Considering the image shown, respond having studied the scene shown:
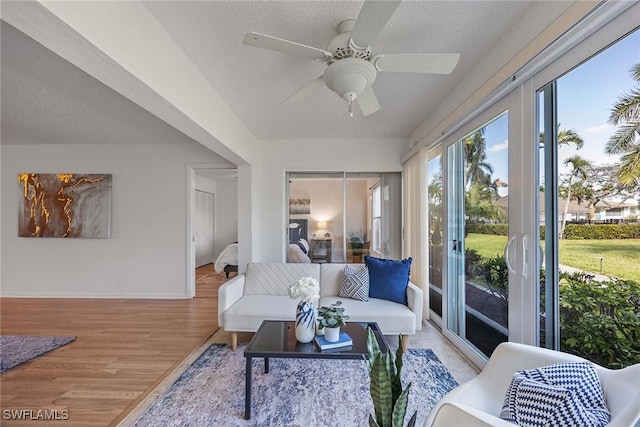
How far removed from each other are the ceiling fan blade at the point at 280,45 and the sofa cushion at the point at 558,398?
1696 mm

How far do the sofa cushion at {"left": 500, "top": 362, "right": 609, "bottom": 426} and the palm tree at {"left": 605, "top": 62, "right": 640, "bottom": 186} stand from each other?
→ 823 mm

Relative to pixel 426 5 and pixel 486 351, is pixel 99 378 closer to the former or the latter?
pixel 486 351

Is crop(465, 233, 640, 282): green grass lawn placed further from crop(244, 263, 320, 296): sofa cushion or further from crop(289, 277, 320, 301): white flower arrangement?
crop(244, 263, 320, 296): sofa cushion

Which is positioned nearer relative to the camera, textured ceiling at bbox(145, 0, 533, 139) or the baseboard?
textured ceiling at bbox(145, 0, 533, 139)

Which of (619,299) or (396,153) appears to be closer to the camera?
(619,299)

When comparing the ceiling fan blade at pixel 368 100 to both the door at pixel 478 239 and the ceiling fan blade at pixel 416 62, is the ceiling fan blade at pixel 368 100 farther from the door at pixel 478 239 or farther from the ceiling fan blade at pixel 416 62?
the door at pixel 478 239

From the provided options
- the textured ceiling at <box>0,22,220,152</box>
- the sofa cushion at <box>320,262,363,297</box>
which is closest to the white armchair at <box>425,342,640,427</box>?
the sofa cushion at <box>320,262,363,297</box>

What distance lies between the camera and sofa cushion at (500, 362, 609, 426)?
0.86 meters

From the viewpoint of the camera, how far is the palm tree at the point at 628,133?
3.77 ft

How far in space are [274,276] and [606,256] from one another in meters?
2.73

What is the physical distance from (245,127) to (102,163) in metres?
2.66

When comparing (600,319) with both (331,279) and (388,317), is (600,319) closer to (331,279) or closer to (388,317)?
(388,317)

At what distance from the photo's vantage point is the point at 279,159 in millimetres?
4086

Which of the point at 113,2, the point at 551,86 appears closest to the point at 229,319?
the point at 113,2
